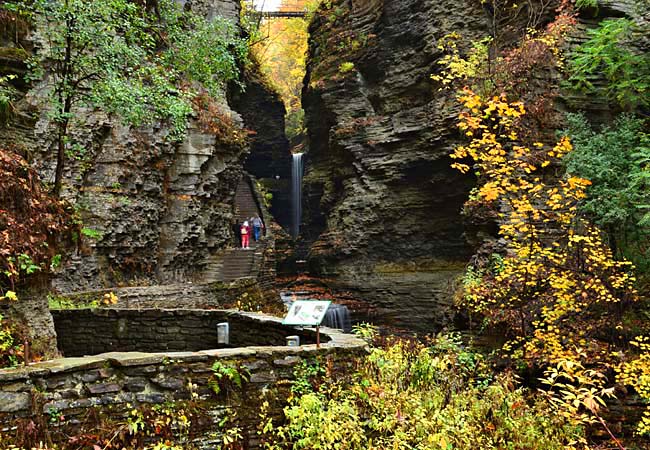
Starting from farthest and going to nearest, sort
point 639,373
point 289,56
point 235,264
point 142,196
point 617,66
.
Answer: point 289,56 → point 235,264 → point 142,196 → point 617,66 → point 639,373

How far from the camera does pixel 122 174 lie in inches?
605

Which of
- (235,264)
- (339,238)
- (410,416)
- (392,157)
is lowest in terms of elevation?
(410,416)

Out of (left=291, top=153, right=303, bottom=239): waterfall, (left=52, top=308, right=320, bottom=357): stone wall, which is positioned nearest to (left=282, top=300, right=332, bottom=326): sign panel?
(left=52, top=308, right=320, bottom=357): stone wall

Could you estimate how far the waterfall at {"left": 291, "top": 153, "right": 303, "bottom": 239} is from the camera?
30953 mm

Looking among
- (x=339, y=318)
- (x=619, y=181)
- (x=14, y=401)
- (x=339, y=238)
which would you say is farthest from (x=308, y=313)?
(x=339, y=238)

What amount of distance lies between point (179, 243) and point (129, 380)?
44.5 ft

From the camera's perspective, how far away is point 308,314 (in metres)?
5.73

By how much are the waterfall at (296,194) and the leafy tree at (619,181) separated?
21.2m

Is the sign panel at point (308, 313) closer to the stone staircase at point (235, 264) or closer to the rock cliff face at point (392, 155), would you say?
the rock cliff face at point (392, 155)

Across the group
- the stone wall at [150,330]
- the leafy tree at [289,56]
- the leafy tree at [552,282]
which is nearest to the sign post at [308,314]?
the stone wall at [150,330]

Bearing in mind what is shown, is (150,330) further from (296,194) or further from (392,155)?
(296,194)

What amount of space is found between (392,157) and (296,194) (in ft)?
39.3

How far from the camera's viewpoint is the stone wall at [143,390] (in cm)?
402

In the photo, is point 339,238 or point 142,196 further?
point 339,238
